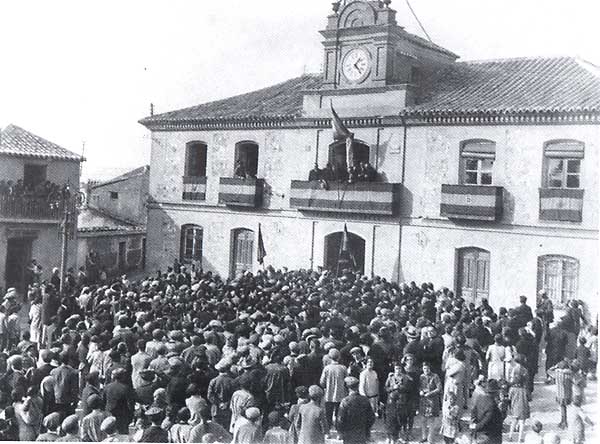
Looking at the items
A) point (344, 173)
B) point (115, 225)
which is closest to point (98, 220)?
point (115, 225)

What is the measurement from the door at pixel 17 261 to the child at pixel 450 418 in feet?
58.4

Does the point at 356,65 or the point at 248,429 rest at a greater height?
the point at 356,65

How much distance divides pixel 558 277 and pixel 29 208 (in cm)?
1802

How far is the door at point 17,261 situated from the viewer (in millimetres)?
23703

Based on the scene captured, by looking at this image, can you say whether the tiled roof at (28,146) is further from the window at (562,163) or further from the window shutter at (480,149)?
the window at (562,163)

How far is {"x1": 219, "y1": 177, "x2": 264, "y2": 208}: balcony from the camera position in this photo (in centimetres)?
2522

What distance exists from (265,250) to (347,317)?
1079cm

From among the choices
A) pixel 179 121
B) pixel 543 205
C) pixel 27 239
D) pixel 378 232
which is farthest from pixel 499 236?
pixel 27 239

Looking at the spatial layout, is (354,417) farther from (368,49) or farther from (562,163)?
(368,49)

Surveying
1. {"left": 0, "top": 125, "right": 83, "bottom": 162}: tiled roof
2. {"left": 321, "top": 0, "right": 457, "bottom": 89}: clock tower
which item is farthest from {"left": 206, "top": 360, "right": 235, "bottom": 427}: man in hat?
{"left": 0, "top": 125, "right": 83, "bottom": 162}: tiled roof

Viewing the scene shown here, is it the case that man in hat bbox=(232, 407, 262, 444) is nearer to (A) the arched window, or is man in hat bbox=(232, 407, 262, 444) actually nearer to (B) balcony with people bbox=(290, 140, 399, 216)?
(B) balcony with people bbox=(290, 140, 399, 216)

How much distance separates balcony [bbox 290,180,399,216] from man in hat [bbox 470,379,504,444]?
12.8 meters

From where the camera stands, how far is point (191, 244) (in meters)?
27.5

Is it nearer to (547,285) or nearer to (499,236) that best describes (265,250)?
(499,236)
